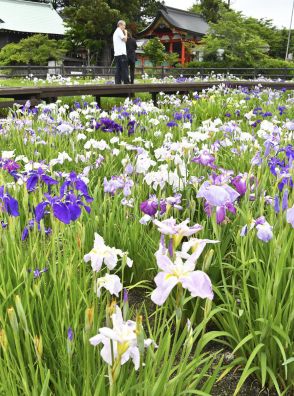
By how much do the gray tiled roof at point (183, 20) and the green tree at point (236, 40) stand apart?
1096 cm

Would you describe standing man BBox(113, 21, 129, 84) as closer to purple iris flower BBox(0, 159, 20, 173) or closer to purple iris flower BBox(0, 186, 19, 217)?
purple iris flower BBox(0, 159, 20, 173)

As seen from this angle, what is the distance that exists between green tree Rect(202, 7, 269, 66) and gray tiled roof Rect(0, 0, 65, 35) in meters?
14.3

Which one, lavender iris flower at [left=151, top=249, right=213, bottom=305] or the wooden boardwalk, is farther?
the wooden boardwalk

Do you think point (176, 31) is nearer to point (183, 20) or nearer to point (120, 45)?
point (183, 20)

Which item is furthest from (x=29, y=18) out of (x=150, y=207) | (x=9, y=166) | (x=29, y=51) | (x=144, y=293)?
(x=150, y=207)

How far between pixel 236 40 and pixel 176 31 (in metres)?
13.8

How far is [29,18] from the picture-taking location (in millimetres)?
41469

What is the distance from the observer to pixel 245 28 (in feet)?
102

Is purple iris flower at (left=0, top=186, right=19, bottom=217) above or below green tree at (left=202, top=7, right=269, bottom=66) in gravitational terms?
below

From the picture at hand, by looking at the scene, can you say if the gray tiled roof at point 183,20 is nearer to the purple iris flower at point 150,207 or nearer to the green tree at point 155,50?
the green tree at point 155,50

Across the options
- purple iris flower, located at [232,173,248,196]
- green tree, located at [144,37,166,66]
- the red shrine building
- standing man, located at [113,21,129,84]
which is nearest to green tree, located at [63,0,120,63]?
green tree, located at [144,37,166,66]

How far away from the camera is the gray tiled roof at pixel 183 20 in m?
42.2

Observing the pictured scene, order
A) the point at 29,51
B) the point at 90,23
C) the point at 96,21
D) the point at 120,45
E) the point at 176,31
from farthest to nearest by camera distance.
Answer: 1. the point at 176,31
2. the point at 96,21
3. the point at 90,23
4. the point at 29,51
5. the point at 120,45

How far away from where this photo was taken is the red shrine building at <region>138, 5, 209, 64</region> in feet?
138
